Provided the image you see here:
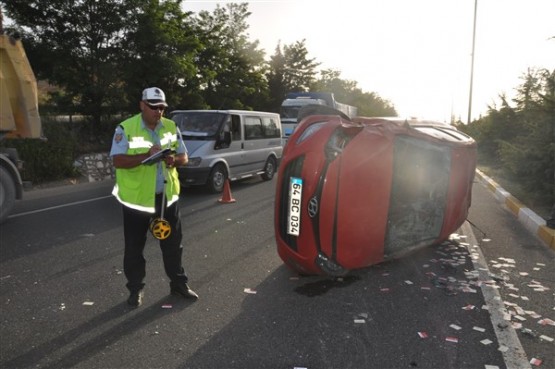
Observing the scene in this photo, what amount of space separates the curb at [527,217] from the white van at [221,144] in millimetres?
6103

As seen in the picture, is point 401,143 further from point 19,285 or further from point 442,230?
point 19,285

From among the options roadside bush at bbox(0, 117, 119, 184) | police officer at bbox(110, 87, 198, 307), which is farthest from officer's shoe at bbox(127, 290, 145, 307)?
roadside bush at bbox(0, 117, 119, 184)

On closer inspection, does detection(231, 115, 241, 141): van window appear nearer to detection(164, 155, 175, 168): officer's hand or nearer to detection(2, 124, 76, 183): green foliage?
detection(2, 124, 76, 183): green foliage

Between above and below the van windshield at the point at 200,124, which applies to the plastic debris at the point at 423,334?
below

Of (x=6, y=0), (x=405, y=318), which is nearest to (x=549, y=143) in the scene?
(x=405, y=318)

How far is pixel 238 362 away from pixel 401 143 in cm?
313

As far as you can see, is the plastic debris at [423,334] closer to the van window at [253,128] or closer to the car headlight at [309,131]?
the car headlight at [309,131]

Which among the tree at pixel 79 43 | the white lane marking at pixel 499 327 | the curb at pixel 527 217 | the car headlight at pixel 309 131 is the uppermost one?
the tree at pixel 79 43

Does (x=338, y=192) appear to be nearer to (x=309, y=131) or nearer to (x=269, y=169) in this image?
(x=309, y=131)

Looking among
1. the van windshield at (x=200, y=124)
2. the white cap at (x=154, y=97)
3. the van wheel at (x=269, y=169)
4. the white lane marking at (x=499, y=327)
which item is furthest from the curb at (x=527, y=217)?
the van windshield at (x=200, y=124)

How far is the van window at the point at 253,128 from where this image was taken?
11570 mm

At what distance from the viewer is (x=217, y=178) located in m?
10.5

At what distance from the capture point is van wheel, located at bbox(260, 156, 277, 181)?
1298cm

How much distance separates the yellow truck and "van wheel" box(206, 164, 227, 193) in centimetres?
366
